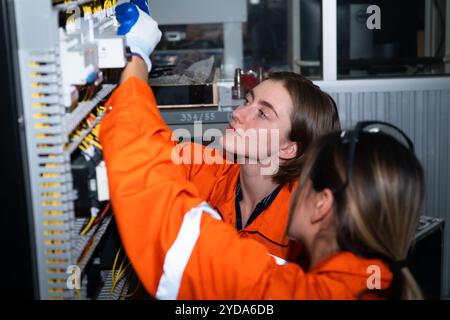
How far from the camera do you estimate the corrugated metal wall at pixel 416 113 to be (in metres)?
2.69

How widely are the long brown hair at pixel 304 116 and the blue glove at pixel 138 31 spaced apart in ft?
1.44

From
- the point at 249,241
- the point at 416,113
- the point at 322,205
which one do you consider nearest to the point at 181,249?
the point at 249,241

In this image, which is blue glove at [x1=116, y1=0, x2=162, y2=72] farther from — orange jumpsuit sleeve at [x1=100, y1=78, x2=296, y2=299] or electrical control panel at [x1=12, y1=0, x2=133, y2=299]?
orange jumpsuit sleeve at [x1=100, y1=78, x2=296, y2=299]

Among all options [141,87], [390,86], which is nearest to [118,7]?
[141,87]

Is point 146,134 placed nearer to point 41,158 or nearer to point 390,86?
point 41,158

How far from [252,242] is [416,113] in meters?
1.70

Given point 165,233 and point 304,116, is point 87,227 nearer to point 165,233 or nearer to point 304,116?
point 165,233

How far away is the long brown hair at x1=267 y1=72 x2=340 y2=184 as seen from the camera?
5.86 ft

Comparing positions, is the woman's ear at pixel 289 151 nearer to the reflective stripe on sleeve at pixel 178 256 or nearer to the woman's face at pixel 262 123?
the woman's face at pixel 262 123

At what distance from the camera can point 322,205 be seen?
1.26 meters

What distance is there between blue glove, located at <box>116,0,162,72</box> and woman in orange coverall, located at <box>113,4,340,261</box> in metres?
0.34

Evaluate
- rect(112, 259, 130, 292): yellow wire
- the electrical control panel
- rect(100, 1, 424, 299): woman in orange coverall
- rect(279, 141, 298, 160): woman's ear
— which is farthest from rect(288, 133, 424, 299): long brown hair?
rect(112, 259, 130, 292): yellow wire

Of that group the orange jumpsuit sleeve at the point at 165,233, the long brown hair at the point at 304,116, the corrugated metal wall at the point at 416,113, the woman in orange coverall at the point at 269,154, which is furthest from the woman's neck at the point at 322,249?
the corrugated metal wall at the point at 416,113

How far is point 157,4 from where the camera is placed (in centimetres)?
312
